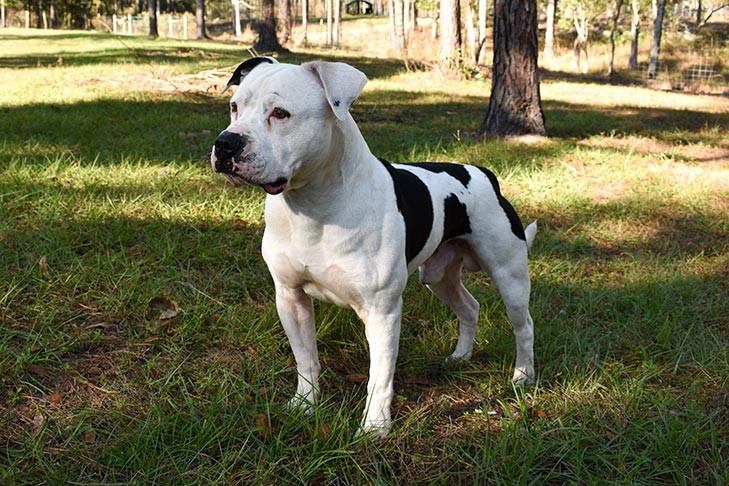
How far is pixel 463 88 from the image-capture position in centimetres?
1306

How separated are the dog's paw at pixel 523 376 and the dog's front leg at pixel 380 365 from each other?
806 millimetres

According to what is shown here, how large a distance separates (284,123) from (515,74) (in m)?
6.10

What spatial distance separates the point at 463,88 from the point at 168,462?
38.1 feet

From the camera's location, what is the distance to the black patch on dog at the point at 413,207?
2.68 meters

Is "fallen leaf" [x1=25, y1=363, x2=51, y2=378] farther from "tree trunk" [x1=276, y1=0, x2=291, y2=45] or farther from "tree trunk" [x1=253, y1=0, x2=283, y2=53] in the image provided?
"tree trunk" [x1=276, y1=0, x2=291, y2=45]

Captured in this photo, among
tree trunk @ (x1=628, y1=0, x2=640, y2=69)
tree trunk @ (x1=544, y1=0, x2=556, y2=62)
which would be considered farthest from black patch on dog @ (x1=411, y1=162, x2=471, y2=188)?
Result: tree trunk @ (x1=628, y1=0, x2=640, y2=69)

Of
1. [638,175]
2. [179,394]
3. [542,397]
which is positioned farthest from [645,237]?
Result: [179,394]

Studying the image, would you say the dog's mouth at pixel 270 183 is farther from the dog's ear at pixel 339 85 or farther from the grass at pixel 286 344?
the grass at pixel 286 344

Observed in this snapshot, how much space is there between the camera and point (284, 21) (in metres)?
21.9

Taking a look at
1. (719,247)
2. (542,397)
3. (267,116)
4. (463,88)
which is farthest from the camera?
(463,88)

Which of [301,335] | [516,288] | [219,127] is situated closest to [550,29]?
[219,127]

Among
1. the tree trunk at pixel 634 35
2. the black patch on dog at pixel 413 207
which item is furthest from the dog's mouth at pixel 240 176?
the tree trunk at pixel 634 35

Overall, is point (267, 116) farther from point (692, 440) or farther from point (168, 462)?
point (692, 440)

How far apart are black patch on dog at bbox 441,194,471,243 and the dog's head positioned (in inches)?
29.1
